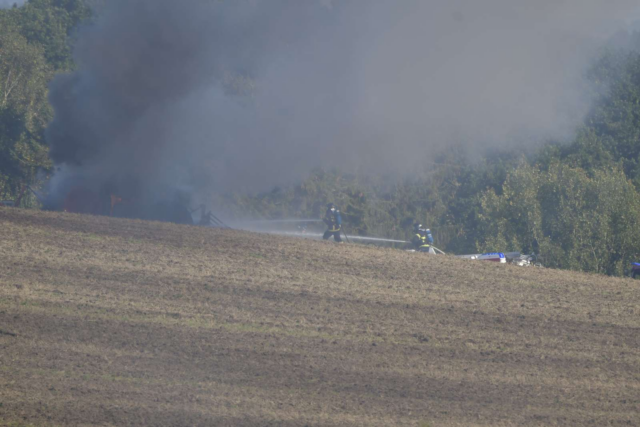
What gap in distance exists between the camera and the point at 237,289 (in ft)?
39.3

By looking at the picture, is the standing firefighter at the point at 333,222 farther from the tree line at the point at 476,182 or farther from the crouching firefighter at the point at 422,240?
the tree line at the point at 476,182

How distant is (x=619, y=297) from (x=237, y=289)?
8.85 m

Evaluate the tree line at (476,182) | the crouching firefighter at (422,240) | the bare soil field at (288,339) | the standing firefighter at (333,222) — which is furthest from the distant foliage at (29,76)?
the crouching firefighter at (422,240)

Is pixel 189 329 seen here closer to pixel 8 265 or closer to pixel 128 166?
pixel 8 265

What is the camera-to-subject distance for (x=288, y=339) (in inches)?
392

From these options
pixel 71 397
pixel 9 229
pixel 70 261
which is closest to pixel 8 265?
pixel 70 261

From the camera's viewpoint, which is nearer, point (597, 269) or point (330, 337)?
point (330, 337)

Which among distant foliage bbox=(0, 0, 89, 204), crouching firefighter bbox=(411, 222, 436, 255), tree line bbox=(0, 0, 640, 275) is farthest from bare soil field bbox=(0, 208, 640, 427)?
distant foliage bbox=(0, 0, 89, 204)

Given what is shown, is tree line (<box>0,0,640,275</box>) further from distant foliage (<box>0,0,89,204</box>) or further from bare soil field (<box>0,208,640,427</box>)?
bare soil field (<box>0,208,640,427</box>)

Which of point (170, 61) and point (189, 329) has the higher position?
point (170, 61)

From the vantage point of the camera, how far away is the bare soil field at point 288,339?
26.5 feet

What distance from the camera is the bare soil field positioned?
318 inches

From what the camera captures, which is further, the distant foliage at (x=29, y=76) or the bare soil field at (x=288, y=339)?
the distant foliage at (x=29, y=76)

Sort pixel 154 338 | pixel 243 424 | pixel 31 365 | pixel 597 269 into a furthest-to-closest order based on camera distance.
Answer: pixel 597 269
pixel 154 338
pixel 31 365
pixel 243 424
